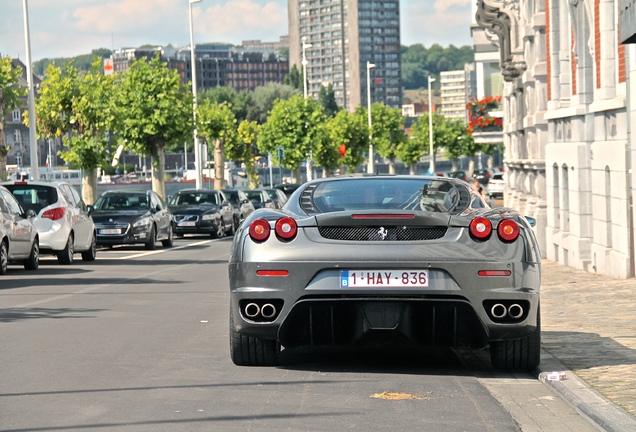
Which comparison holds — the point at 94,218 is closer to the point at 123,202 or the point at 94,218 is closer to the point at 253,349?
the point at 123,202

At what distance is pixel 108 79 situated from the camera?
51969mm

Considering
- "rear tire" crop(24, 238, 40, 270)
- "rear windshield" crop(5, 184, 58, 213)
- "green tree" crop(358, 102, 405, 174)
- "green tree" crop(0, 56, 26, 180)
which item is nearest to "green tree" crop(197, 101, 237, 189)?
"green tree" crop(0, 56, 26, 180)

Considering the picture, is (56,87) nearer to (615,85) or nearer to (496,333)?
(615,85)

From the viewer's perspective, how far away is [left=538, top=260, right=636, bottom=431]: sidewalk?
8.05 metres

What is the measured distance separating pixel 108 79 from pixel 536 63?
82.7 feet

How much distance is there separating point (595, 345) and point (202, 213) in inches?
1180

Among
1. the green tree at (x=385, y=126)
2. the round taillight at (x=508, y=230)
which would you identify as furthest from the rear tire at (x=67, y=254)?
the green tree at (x=385, y=126)

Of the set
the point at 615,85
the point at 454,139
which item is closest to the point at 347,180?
the point at 615,85

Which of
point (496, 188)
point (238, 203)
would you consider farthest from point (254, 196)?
point (496, 188)

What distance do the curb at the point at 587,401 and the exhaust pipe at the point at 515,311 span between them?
47 cm

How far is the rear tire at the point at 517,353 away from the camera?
9656 millimetres

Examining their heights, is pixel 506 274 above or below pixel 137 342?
above

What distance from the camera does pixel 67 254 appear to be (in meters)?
25.1

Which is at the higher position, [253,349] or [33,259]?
[253,349]
